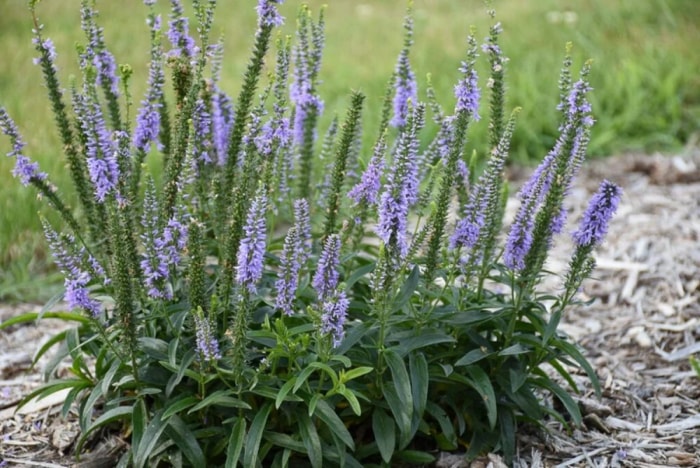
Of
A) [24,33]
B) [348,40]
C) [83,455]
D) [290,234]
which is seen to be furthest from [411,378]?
[24,33]

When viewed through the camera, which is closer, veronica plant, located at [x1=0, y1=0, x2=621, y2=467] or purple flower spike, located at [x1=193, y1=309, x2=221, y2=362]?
purple flower spike, located at [x1=193, y1=309, x2=221, y2=362]

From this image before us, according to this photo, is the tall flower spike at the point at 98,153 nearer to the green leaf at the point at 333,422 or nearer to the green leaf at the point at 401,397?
the green leaf at the point at 333,422

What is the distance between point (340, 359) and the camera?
8.81ft

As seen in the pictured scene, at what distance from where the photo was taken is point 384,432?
117 inches

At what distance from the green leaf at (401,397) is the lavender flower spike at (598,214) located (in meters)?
0.77

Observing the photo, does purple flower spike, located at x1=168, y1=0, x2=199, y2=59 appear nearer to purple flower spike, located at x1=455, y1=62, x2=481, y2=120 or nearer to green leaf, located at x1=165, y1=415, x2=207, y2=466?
purple flower spike, located at x1=455, y1=62, x2=481, y2=120

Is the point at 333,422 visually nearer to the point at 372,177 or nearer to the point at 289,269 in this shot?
the point at 289,269

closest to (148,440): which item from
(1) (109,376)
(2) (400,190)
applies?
(1) (109,376)

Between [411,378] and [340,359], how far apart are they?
37cm

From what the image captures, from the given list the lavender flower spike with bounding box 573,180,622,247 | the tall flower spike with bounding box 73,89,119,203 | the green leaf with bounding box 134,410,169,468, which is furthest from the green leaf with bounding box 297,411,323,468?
the lavender flower spike with bounding box 573,180,622,247

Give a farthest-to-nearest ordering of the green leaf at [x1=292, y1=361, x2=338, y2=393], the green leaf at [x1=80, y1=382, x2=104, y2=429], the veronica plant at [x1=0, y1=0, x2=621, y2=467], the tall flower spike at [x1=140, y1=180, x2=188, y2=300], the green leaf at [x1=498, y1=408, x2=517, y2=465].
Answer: the green leaf at [x1=498, y1=408, x2=517, y2=465], the green leaf at [x1=80, y1=382, x2=104, y2=429], the tall flower spike at [x1=140, y1=180, x2=188, y2=300], the veronica plant at [x1=0, y1=0, x2=621, y2=467], the green leaf at [x1=292, y1=361, x2=338, y2=393]

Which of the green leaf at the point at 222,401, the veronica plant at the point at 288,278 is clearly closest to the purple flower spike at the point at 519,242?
the veronica plant at the point at 288,278

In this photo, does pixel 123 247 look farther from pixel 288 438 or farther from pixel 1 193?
pixel 1 193

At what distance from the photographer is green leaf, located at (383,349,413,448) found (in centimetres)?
283
